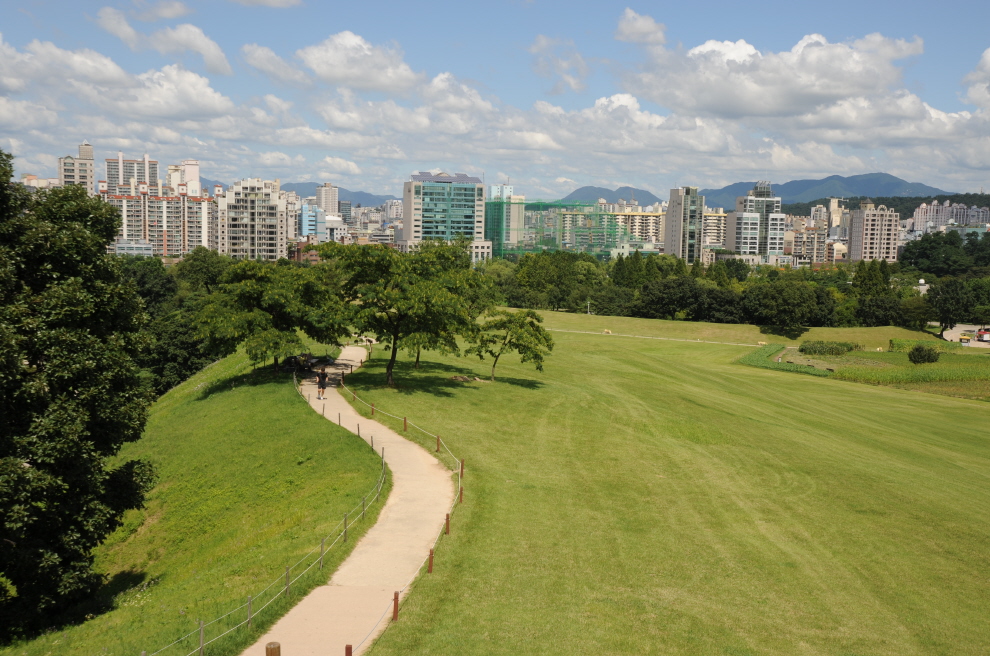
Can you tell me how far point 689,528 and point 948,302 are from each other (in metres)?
126

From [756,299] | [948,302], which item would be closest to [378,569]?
[756,299]

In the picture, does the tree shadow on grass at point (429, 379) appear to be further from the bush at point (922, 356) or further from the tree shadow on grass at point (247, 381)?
the bush at point (922, 356)

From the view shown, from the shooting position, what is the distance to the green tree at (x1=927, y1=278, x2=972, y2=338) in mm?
131750

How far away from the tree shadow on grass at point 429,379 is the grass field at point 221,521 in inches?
245

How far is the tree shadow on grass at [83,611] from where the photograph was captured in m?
20.8

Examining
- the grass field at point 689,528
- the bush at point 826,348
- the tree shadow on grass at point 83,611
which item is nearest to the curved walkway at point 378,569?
the grass field at point 689,528

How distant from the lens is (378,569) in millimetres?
21984

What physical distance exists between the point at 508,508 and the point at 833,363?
262ft

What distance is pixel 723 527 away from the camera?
96.5 ft

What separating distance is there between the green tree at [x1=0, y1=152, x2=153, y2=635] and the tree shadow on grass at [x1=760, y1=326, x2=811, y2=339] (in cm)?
11578

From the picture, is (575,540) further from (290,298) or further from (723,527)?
(290,298)

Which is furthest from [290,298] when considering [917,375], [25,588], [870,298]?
[870,298]

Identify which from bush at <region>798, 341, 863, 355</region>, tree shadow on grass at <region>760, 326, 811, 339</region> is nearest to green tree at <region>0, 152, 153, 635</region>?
bush at <region>798, 341, 863, 355</region>

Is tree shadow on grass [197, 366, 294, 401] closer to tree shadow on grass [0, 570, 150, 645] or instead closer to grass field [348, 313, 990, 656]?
grass field [348, 313, 990, 656]
